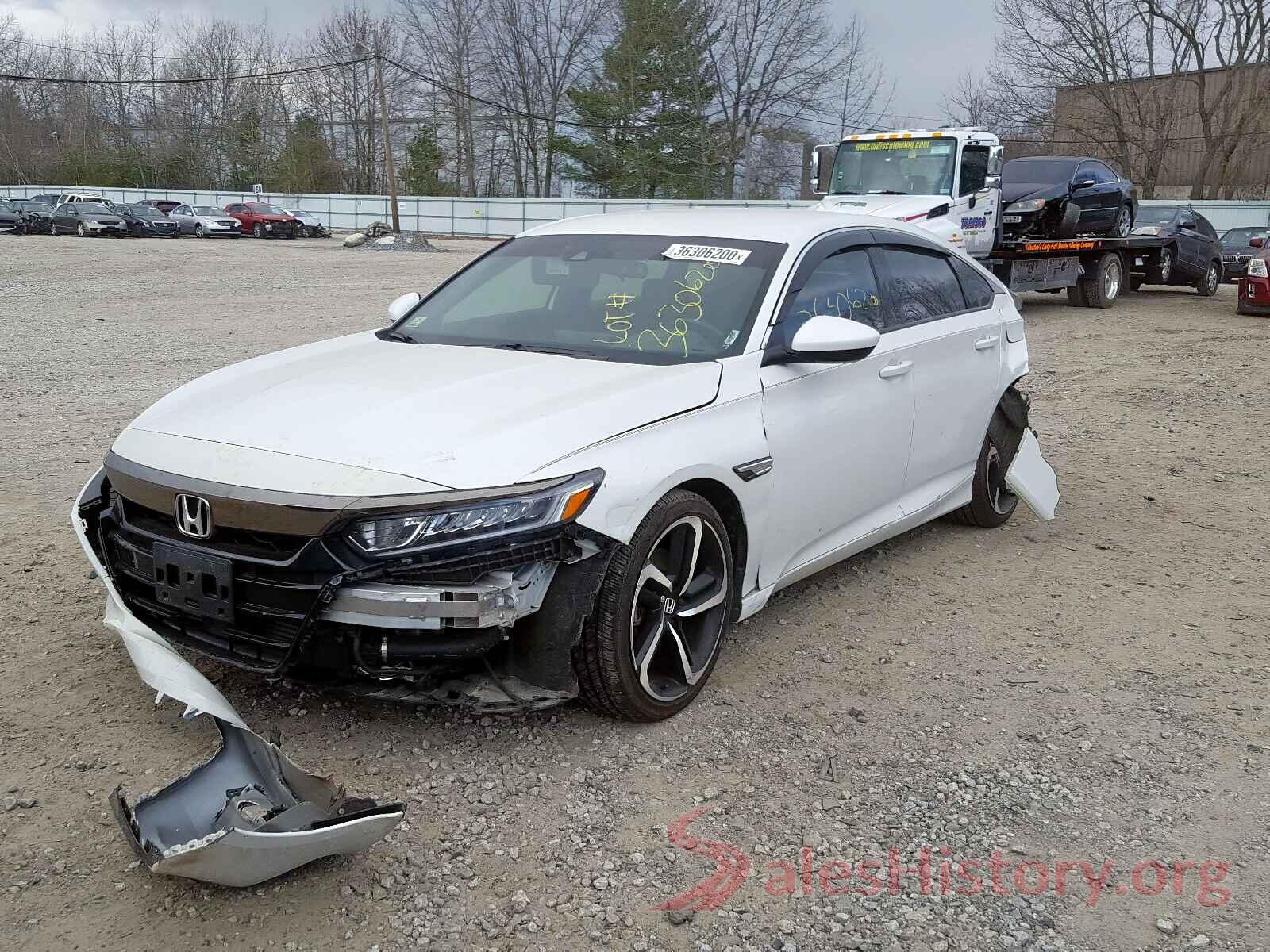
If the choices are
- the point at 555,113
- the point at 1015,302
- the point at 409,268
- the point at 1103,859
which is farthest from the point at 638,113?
the point at 1103,859

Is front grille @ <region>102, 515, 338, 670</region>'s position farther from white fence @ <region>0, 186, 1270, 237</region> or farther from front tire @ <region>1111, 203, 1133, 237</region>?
white fence @ <region>0, 186, 1270, 237</region>

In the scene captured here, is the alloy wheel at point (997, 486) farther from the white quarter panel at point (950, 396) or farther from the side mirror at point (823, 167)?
the side mirror at point (823, 167)

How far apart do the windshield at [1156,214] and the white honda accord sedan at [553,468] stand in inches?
691

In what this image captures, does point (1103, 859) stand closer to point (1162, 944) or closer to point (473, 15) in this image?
point (1162, 944)

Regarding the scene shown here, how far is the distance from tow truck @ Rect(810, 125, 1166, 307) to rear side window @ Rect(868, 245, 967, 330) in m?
8.92

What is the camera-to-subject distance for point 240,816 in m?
2.79

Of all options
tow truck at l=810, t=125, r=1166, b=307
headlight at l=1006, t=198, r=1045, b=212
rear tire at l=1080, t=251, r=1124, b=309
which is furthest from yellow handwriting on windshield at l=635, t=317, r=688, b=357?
rear tire at l=1080, t=251, r=1124, b=309

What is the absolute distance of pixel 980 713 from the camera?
3869 millimetres

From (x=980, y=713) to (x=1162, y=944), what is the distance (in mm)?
1237

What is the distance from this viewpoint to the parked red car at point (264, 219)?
42.4 metres

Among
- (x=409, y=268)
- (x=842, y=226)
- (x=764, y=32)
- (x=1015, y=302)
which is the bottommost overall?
(x=409, y=268)

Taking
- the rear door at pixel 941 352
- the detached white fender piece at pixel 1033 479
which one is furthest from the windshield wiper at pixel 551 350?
the detached white fender piece at pixel 1033 479

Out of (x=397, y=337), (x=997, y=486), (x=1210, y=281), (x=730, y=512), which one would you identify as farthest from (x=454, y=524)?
(x=1210, y=281)

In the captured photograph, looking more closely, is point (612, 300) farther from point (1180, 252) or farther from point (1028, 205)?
point (1180, 252)
